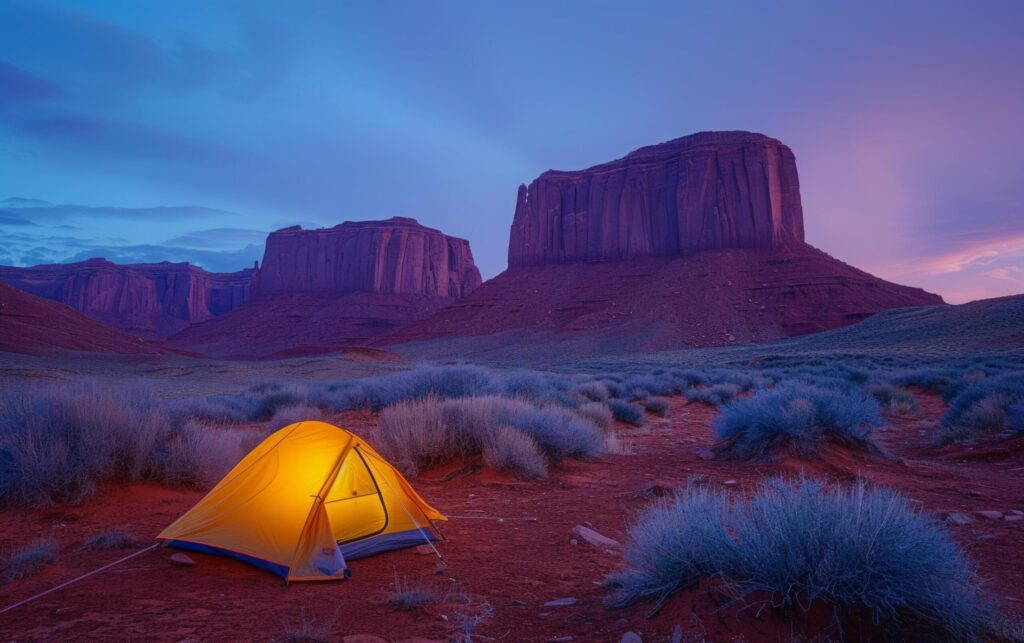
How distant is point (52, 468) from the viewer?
6.81 metres

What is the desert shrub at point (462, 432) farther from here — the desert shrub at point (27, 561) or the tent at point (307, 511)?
the desert shrub at point (27, 561)

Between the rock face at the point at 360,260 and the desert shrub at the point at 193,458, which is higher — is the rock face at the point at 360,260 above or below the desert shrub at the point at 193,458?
above

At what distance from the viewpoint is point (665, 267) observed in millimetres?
71812

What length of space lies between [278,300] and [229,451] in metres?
110

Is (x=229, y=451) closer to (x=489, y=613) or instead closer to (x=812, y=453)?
(x=489, y=613)

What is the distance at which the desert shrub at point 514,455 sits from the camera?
29.3 feet

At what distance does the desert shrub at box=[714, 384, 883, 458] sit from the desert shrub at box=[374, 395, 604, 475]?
2523mm

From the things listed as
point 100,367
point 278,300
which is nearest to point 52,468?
point 100,367

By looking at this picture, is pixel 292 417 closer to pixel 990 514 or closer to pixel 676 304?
pixel 990 514

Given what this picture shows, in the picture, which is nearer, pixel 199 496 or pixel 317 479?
pixel 317 479

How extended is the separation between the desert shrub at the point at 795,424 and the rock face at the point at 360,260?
4164 inches

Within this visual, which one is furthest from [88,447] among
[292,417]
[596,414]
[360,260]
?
[360,260]

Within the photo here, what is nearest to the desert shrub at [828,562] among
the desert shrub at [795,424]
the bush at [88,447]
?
the desert shrub at [795,424]

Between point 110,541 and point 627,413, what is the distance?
446 inches
